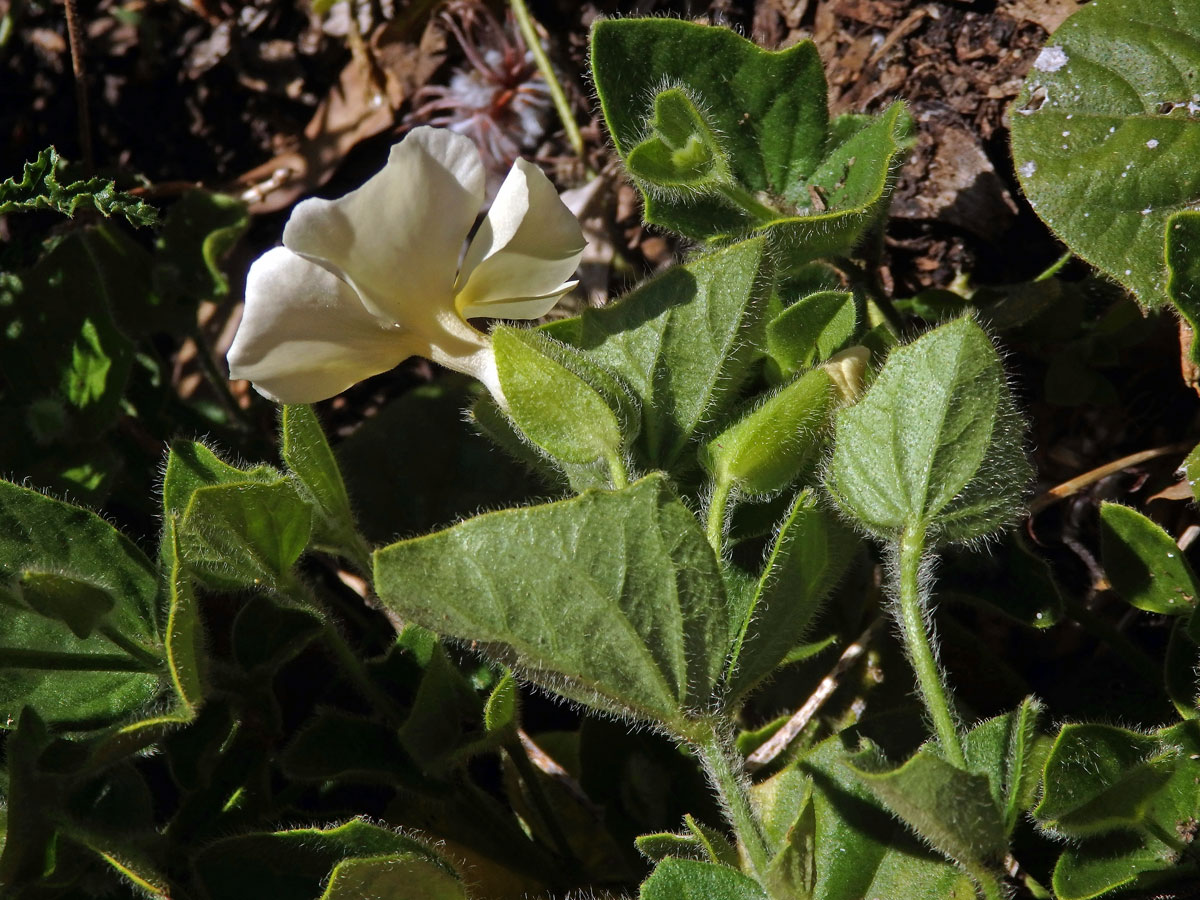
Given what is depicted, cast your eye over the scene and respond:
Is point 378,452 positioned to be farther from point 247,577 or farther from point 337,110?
point 337,110

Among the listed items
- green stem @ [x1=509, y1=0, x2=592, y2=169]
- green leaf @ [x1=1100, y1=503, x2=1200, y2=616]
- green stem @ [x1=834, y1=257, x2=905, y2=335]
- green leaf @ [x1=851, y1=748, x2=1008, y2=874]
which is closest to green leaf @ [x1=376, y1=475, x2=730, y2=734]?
green leaf @ [x1=851, y1=748, x2=1008, y2=874]

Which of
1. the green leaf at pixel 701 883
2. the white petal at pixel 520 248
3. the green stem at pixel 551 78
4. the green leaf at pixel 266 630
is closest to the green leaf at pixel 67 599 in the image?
the green leaf at pixel 266 630

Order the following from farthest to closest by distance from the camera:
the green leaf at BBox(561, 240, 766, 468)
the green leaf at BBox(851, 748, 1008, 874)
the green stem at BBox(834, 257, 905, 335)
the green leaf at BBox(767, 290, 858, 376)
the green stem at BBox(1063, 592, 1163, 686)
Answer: the green stem at BBox(834, 257, 905, 335) → the green stem at BBox(1063, 592, 1163, 686) → the green leaf at BBox(767, 290, 858, 376) → the green leaf at BBox(561, 240, 766, 468) → the green leaf at BBox(851, 748, 1008, 874)

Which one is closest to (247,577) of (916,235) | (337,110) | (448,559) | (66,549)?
(66,549)

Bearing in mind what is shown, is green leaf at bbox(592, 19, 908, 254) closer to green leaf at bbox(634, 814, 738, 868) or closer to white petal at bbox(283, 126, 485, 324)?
white petal at bbox(283, 126, 485, 324)

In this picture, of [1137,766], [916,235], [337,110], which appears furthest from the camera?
[337,110]

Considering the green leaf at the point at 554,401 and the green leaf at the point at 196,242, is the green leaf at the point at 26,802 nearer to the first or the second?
the green leaf at the point at 554,401
